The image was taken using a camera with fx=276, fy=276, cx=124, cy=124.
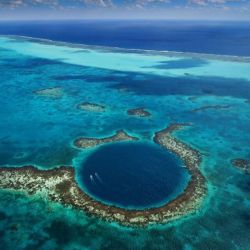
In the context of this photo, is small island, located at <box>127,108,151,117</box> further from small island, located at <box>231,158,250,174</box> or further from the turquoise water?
small island, located at <box>231,158,250,174</box>

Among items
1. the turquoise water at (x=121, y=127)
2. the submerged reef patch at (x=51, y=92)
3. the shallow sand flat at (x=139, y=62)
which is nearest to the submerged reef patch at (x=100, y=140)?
the turquoise water at (x=121, y=127)

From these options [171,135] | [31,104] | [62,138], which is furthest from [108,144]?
[31,104]

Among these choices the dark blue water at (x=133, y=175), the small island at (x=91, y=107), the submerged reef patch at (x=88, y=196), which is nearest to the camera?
the submerged reef patch at (x=88, y=196)

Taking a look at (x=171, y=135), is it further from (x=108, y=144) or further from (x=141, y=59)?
(x=141, y=59)

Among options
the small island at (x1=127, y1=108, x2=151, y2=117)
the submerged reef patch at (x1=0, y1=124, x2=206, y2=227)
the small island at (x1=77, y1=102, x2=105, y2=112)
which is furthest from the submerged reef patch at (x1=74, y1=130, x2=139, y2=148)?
the small island at (x1=77, y1=102, x2=105, y2=112)

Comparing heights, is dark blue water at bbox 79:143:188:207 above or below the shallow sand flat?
above

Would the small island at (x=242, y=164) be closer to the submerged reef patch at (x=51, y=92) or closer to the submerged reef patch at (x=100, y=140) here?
the submerged reef patch at (x=100, y=140)
